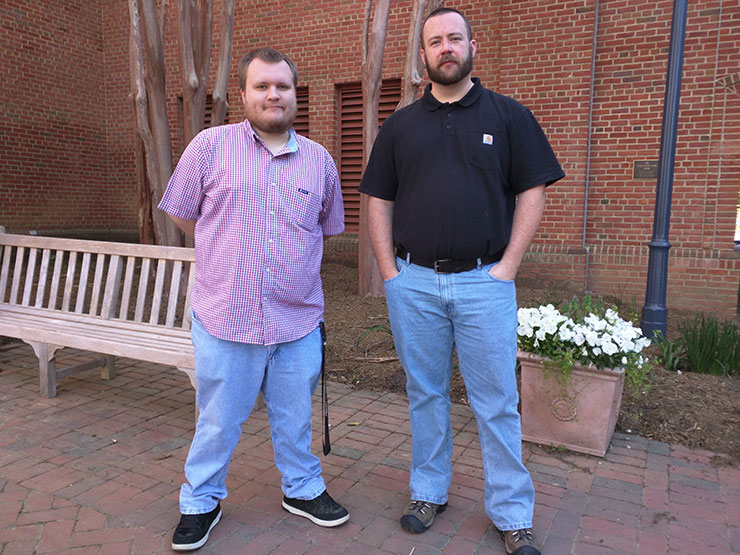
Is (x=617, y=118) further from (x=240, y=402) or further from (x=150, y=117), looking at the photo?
(x=240, y=402)

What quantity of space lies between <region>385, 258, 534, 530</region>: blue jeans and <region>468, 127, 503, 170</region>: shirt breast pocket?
1.39 feet

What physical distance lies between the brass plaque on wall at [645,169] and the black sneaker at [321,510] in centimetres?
642

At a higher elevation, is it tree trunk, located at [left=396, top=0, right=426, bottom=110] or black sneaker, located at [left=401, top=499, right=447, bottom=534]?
tree trunk, located at [left=396, top=0, right=426, bottom=110]

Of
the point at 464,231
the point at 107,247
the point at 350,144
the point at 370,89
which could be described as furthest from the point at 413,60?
the point at 464,231

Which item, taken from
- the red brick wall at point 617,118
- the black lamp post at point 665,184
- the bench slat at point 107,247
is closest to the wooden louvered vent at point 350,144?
the red brick wall at point 617,118

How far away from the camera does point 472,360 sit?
2504mm

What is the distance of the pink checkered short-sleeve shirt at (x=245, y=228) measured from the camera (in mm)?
2490

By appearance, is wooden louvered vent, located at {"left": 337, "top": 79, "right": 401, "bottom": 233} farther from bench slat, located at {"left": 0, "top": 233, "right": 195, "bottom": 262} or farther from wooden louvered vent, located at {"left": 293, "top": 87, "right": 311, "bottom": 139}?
bench slat, located at {"left": 0, "top": 233, "right": 195, "bottom": 262}

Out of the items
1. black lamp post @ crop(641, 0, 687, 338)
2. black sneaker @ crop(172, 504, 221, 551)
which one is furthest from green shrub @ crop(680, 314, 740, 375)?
black sneaker @ crop(172, 504, 221, 551)

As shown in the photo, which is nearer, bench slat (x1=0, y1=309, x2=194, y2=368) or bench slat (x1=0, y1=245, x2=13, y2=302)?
bench slat (x1=0, y1=309, x2=194, y2=368)

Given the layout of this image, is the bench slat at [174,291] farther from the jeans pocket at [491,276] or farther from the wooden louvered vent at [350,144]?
the wooden louvered vent at [350,144]

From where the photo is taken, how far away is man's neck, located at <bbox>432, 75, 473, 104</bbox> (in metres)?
2.46

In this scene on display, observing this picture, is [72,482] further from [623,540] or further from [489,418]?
[623,540]

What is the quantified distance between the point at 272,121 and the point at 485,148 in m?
0.88
